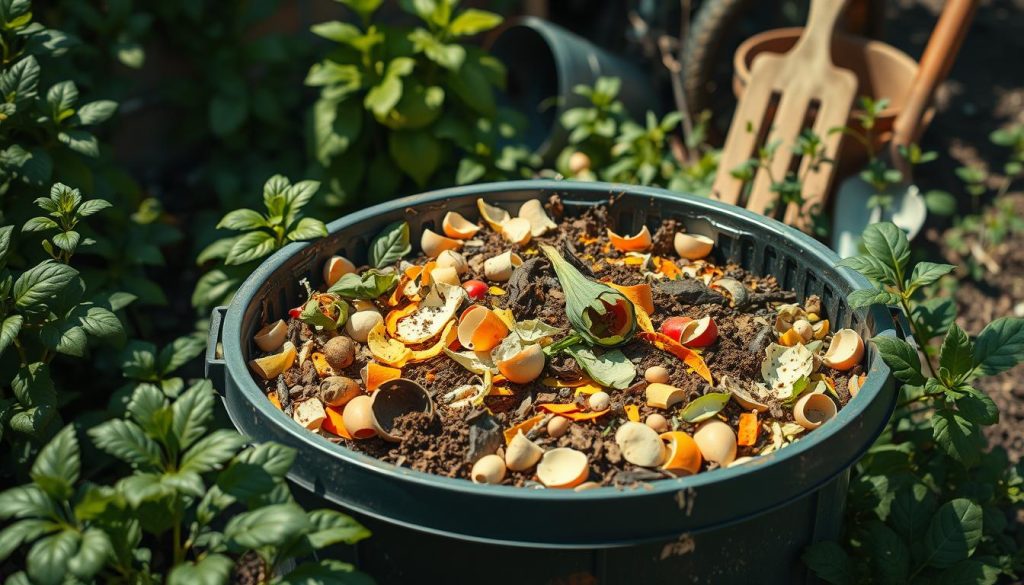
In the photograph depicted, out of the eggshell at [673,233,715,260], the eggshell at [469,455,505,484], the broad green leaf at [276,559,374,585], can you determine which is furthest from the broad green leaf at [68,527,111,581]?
the eggshell at [673,233,715,260]

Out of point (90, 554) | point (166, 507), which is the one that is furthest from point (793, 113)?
point (90, 554)

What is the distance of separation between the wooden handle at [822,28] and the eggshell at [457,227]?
1.37 m

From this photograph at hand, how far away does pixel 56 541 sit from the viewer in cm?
132

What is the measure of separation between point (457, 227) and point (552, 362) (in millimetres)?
504

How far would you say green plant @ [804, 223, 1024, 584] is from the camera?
177 centimetres

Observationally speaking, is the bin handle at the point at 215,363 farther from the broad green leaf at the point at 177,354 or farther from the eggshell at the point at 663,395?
the eggshell at the point at 663,395

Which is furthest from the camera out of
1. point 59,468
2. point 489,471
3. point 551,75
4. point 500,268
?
point 551,75

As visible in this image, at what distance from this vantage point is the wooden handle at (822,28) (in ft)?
9.91

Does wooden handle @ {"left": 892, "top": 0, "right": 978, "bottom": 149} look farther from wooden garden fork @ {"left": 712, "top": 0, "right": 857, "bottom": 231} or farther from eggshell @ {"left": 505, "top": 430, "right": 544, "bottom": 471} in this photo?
eggshell @ {"left": 505, "top": 430, "right": 544, "bottom": 471}

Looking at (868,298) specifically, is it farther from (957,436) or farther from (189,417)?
(189,417)

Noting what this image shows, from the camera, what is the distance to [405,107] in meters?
2.97

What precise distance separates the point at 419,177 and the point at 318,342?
1186 mm

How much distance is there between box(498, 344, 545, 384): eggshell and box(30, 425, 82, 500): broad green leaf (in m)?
0.70

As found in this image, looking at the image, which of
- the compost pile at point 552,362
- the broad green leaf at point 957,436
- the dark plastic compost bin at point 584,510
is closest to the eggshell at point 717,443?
the compost pile at point 552,362
